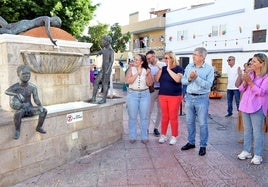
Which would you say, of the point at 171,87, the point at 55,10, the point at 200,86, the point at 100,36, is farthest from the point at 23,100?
the point at 100,36

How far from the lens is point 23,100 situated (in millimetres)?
3436

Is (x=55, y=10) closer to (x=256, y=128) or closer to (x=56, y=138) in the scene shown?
(x=56, y=138)

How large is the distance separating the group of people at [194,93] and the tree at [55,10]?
619 centimetres

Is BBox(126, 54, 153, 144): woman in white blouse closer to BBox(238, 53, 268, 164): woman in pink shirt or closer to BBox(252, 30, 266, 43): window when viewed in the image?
BBox(238, 53, 268, 164): woman in pink shirt

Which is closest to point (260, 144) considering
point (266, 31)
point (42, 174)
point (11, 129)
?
point (42, 174)

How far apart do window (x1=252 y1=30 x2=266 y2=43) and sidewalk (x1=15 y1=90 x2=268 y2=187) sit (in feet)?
51.2

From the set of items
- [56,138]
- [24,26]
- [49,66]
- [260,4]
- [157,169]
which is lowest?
[157,169]

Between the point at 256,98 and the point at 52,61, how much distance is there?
10.1 feet

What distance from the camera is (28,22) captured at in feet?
14.6

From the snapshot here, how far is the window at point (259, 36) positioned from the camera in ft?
60.0

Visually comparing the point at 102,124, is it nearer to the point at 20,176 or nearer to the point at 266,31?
the point at 20,176

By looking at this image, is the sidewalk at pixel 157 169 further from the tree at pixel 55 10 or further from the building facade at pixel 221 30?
the building facade at pixel 221 30

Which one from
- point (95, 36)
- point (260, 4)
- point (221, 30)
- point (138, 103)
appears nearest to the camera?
point (138, 103)

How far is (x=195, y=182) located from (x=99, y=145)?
1873mm
